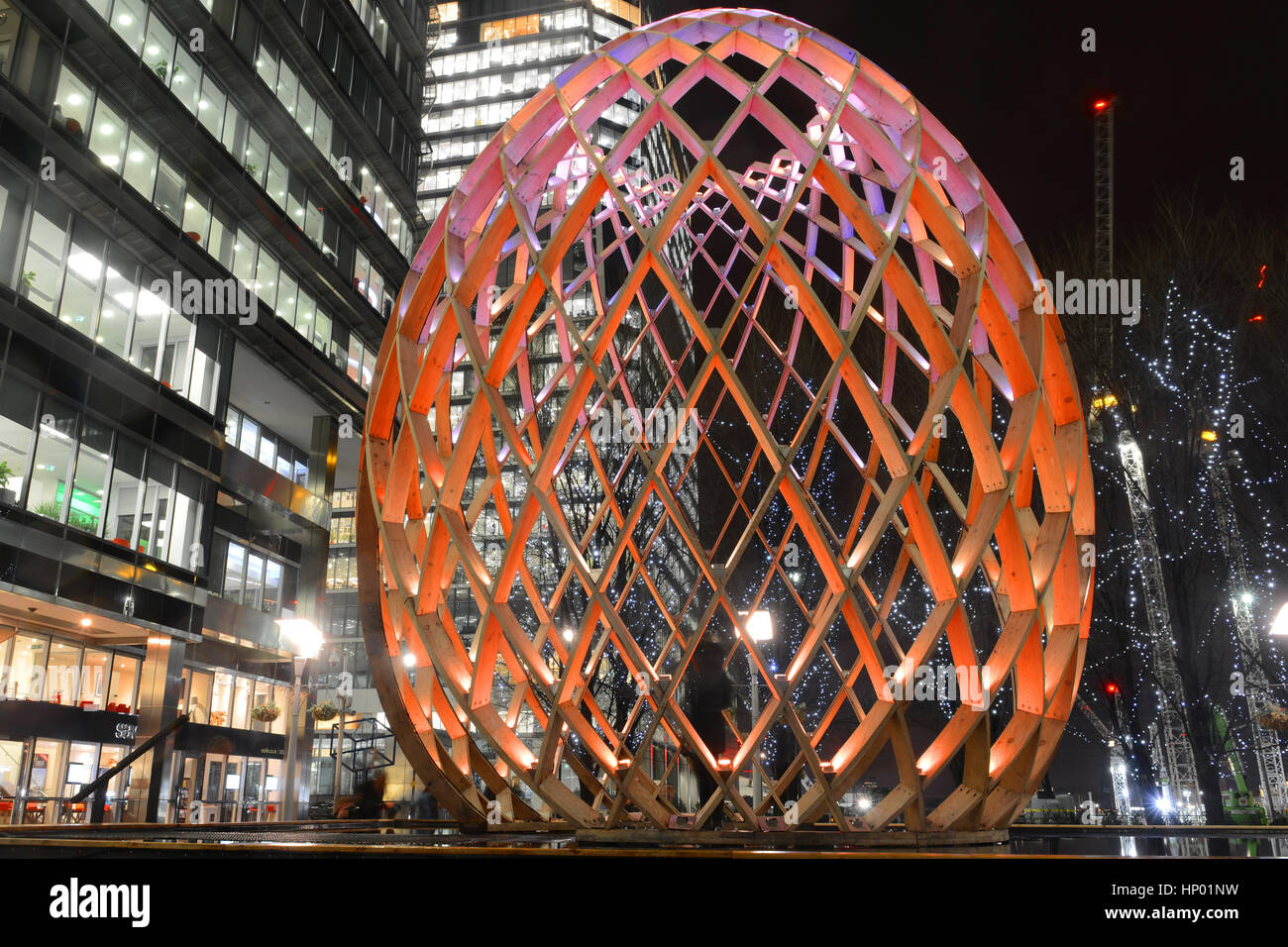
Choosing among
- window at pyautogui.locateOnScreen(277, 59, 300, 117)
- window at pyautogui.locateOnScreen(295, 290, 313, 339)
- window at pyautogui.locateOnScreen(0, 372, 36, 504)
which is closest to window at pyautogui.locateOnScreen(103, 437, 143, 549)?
window at pyautogui.locateOnScreen(0, 372, 36, 504)

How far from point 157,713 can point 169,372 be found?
10.6m

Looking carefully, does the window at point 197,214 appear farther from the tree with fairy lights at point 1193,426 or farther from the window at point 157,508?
the tree with fairy lights at point 1193,426

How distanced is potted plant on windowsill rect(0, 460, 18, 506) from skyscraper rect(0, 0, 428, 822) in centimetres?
7

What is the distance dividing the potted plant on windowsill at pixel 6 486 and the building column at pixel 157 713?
7.18 meters

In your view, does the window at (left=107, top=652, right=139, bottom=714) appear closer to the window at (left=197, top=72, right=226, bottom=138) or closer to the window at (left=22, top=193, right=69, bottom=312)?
the window at (left=22, top=193, right=69, bottom=312)

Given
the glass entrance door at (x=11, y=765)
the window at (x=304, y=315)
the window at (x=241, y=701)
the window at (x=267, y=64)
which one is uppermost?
the window at (x=267, y=64)

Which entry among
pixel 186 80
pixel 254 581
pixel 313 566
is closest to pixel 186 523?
pixel 254 581

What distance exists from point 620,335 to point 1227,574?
18491 mm

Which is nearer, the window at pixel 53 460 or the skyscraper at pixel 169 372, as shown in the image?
the window at pixel 53 460

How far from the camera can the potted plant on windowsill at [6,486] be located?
73.0 ft

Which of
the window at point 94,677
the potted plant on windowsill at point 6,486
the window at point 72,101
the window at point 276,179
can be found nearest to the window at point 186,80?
the window at point 72,101

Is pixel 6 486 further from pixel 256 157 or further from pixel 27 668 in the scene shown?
pixel 256 157

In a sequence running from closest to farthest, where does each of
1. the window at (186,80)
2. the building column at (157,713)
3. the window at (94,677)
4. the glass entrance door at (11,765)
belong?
the glass entrance door at (11,765) → the building column at (157,713) → the window at (94,677) → the window at (186,80)

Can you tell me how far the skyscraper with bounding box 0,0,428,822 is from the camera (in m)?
23.6
